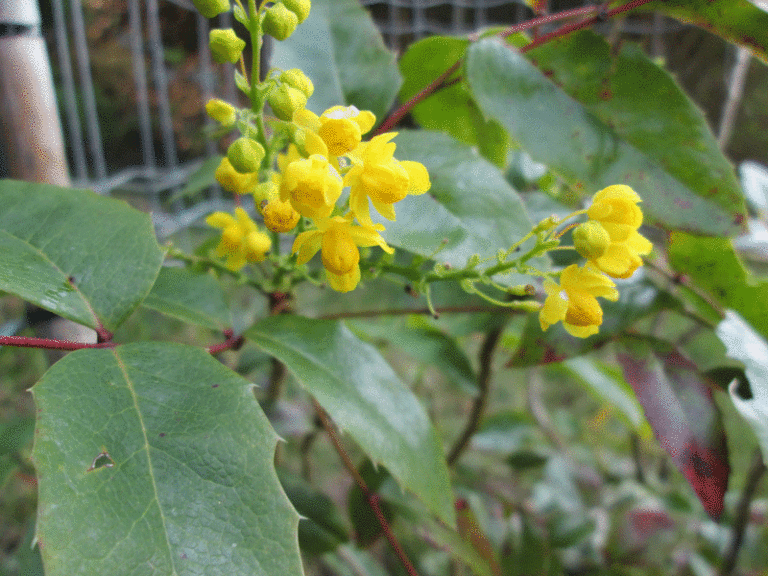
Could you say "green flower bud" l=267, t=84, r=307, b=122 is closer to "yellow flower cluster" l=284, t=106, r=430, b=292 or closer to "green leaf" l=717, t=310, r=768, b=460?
"yellow flower cluster" l=284, t=106, r=430, b=292

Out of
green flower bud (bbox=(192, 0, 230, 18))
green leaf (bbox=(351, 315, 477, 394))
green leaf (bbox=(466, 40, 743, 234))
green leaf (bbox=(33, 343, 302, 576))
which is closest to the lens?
green leaf (bbox=(33, 343, 302, 576))

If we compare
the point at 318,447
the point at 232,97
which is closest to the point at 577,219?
the point at 318,447

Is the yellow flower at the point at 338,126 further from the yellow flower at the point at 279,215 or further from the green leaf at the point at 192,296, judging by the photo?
the green leaf at the point at 192,296

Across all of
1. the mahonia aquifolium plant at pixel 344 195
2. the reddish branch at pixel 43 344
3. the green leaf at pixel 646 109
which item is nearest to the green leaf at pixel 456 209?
the mahonia aquifolium plant at pixel 344 195

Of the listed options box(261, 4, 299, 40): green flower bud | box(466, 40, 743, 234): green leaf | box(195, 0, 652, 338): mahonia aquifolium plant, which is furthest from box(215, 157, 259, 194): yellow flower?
box(466, 40, 743, 234): green leaf

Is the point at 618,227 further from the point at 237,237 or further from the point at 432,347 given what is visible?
the point at 432,347

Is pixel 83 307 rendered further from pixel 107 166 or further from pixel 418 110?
pixel 107 166
